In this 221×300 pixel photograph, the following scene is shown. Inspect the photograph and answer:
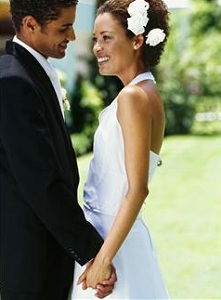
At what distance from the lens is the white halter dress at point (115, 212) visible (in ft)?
8.81

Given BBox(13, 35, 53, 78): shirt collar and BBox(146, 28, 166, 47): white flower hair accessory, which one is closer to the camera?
BBox(13, 35, 53, 78): shirt collar

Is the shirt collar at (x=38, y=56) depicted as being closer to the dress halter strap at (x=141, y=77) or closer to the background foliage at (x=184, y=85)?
the dress halter strap at (x=141, y=77)

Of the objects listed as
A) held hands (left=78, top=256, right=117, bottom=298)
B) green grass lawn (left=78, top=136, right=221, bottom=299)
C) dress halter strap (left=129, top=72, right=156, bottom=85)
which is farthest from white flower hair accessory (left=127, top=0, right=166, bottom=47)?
green grass lawn (left=78, top=136, right=221, bottom=299)

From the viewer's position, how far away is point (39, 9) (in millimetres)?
2533

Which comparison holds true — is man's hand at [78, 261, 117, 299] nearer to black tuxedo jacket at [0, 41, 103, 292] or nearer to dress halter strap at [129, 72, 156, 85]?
black tuxedo jacket at [0, 41, 103, 292]

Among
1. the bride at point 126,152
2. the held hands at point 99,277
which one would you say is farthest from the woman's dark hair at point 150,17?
the held hands at point 99,277

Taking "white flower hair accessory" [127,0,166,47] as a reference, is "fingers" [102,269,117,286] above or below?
below

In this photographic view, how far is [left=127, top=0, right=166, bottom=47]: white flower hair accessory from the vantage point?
2623 mm

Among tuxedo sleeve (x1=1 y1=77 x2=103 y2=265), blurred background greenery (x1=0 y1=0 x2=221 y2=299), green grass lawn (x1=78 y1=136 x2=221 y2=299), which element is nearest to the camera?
tuxedo sleeve (x1=1 y1=77 x2=103 y2=265)

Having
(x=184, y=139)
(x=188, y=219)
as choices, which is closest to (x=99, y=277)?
(x=188, y=219)

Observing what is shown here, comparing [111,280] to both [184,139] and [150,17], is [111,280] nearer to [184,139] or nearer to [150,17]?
[150,17]

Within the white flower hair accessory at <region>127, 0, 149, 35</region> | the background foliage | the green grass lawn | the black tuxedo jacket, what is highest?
the white flower hair accessory at <region>127, 0, 149, 35</region>

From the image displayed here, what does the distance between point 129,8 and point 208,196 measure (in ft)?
25.6

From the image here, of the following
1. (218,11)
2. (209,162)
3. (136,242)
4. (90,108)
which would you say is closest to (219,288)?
(136,242)
